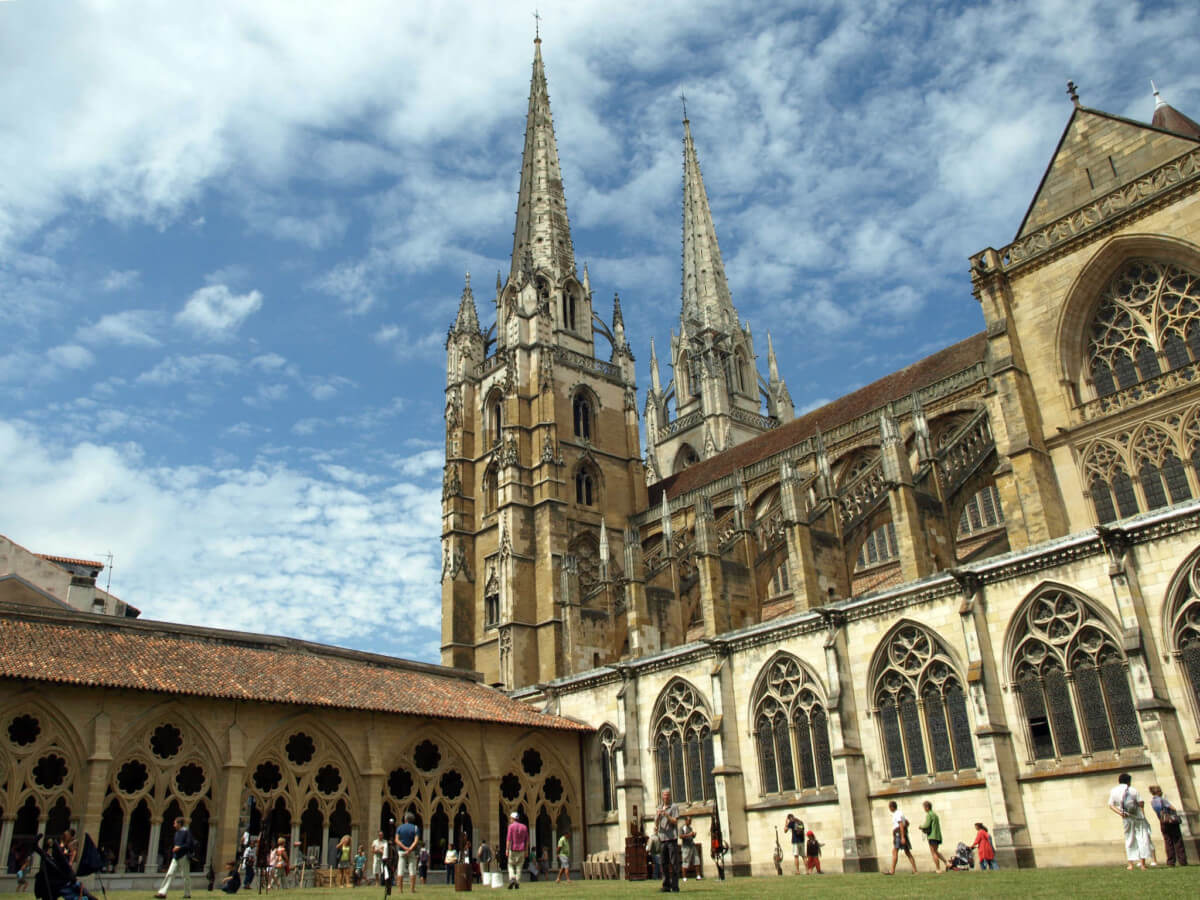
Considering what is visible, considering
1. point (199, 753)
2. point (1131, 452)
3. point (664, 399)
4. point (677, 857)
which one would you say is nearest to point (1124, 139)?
point (1131, 452)

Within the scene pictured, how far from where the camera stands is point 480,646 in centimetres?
4025

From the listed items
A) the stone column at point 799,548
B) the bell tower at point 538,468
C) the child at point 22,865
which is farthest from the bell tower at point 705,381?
the child at point 22,865

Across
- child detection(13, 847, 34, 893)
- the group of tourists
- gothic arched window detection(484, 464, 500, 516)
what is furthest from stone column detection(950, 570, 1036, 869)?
gothic arched window detection(484, 464, 500, 516)

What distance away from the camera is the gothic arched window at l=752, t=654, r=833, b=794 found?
1941 cm

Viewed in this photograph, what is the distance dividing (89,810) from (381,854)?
17.9 ft

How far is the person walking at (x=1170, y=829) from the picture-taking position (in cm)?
1291

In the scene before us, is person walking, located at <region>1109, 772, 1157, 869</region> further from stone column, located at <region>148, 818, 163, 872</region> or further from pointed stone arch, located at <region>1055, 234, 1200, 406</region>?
stone column, located at <region>148, 818, 163, 872</region>

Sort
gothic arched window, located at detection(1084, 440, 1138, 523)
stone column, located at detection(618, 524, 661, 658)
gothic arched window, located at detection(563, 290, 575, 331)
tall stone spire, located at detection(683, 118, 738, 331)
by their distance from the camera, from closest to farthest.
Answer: gothic arched window, located at detection(1084, 440, 1138, 523) → stone column, located at detection(618, 524, 661, 658) → gothic arched window, located at detection(563, 290, 575, 331) → tall stone spire, located at detection(683, 118, 738, 331)

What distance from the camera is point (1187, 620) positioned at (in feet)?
47.4

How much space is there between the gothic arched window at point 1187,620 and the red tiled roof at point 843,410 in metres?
16.1

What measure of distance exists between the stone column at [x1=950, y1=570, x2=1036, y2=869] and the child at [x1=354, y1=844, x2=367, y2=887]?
41.9 ft

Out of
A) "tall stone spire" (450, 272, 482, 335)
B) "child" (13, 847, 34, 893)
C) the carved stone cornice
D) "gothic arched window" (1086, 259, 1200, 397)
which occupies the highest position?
"tall stone spire" (450, 272, 482, 335)

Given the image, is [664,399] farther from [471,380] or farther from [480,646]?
[480,646]

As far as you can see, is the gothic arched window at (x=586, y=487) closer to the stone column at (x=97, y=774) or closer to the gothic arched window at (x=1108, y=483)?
the gothic arched window at (x=1108, y=483)
